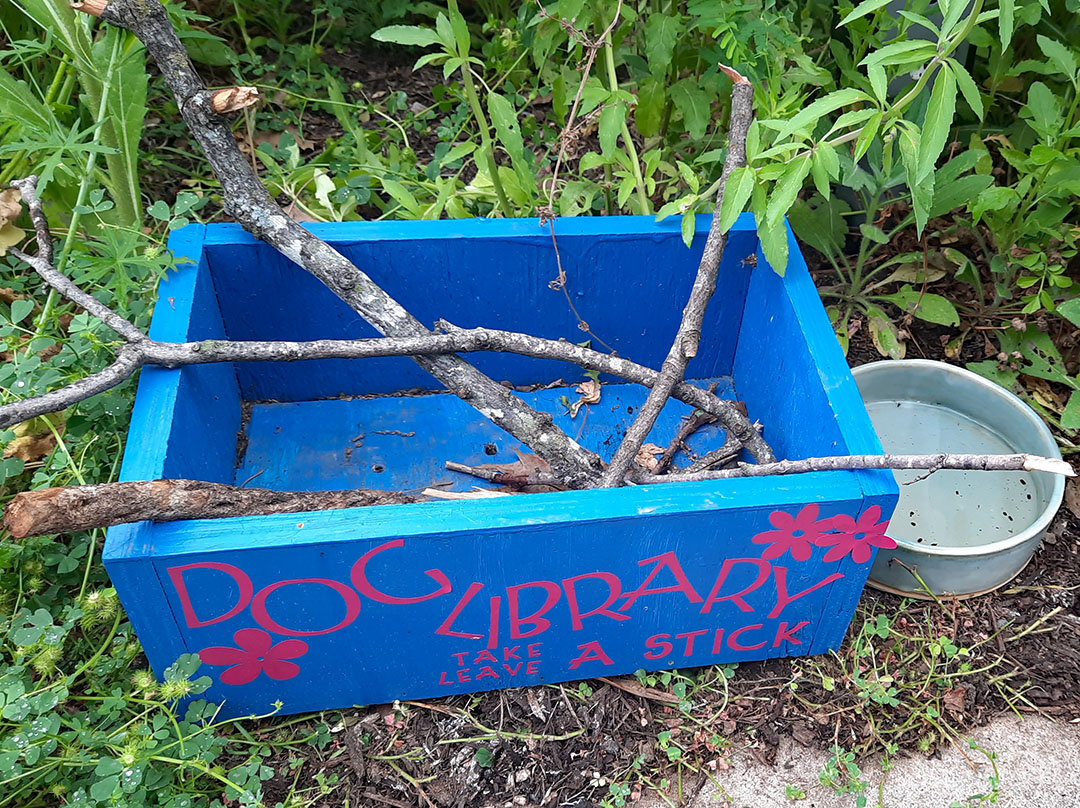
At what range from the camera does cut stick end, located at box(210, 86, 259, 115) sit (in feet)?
5.99

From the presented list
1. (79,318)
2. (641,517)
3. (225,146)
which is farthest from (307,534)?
(225,146)

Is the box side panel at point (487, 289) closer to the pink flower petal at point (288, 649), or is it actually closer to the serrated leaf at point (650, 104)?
the serrated leaf at point (650, 104)

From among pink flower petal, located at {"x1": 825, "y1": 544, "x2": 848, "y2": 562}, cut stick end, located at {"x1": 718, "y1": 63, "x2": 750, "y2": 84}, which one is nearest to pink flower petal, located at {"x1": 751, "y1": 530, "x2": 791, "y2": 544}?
pink flower petal, located at {"x1": 825, "y1": 544, "x2": 848, "y2": 562}

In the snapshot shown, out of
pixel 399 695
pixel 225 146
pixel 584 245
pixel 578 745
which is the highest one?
pixel 225 146

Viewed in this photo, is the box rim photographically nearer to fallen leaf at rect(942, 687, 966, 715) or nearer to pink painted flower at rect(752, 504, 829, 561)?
pink painted flower at rect(752, 504, 829, 561)

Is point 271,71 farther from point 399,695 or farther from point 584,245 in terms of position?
point 399,695

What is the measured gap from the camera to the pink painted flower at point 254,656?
1592mm

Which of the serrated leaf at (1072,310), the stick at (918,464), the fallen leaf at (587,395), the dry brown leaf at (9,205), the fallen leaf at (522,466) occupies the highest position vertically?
the dry brown leaf at (9,205)

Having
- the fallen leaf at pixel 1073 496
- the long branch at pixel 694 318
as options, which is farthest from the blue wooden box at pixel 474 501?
the fallen leaf at pixel 1073 496

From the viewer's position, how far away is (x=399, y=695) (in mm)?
1834

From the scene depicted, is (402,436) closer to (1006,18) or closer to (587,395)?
(587,395)

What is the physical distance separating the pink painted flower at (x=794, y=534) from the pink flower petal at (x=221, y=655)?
964 mm

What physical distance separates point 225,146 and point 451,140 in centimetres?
118

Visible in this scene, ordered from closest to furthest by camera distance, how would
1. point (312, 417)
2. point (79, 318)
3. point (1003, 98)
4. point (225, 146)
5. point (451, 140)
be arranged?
point (79, 318)
point (225, 146)
point (312, 417)
point (1003, 98)
point (451, 140)
